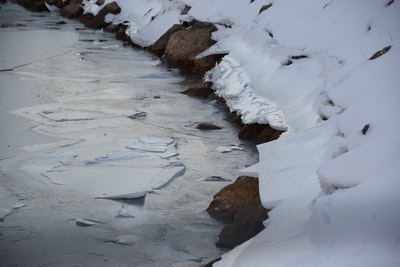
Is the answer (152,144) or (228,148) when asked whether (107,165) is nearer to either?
(152,144)

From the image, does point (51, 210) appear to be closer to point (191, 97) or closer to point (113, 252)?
point (113, 252)

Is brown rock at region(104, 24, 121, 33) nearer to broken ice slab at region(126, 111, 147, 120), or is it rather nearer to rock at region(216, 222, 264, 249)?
broken ice slab at region(126, 111, 147, 120)

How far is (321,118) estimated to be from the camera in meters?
7.23

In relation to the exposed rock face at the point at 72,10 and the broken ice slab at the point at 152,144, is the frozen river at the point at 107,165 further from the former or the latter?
the exposed rock face at the point at 72,10

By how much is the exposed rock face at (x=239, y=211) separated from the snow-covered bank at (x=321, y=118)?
177 mm

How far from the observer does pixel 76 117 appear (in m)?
9.54

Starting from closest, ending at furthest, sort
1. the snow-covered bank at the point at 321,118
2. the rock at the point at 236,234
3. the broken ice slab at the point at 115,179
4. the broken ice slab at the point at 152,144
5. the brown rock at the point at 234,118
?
the snow-covered bank at the point at 321,118 < the rock at the point at 236,234 < the broken ice slab at the point at 115,179 < the broken ice slab at the point at 152,144 < the brown rock at the point at 234,118

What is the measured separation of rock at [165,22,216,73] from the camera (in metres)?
12.7

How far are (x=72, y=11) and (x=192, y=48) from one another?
27.9ft

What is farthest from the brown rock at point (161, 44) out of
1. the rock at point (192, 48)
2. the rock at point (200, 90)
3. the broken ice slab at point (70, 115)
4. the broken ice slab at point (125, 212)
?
the broken ice slab at point (125, 212)

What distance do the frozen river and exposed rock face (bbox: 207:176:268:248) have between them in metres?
0.12

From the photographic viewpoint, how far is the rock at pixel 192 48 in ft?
41.7

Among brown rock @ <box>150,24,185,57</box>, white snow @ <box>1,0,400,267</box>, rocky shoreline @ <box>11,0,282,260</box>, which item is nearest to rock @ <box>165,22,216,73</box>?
rocky shoreline @ <box>11,0,282,260</box>

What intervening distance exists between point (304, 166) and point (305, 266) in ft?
6.84
